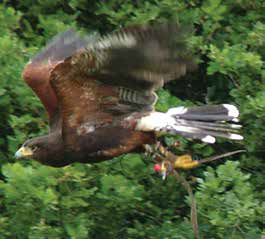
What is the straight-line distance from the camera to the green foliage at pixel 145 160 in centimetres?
634

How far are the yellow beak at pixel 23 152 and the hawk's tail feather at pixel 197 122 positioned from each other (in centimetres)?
65

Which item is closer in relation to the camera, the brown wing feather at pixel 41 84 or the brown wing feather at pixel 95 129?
the brown wing feather at pixel 95 129

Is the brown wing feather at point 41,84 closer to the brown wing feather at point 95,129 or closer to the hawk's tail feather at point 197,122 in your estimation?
the brown wing feather at point 95,129

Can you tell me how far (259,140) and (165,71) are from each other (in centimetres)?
75

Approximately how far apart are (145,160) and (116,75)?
581 millimetres

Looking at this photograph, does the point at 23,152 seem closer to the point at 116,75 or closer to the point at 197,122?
the point at 116,75

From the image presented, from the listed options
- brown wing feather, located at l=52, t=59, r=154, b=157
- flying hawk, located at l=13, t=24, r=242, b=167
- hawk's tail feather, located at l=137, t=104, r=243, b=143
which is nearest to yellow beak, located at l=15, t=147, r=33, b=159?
flying hawk, located at l=13, t=24, r=242, b=167

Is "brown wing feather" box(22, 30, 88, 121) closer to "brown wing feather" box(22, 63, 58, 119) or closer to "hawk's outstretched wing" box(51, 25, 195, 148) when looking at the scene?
"brown wing feather" box(22, 63, 58, 119)

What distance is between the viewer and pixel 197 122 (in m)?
6.90

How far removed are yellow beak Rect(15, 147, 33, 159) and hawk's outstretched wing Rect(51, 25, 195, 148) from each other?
0.72 ft

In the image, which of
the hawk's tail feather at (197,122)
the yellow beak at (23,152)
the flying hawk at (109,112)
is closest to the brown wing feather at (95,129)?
the flying hawk at (109,112)

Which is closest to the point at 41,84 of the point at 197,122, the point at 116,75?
the point at 116,75

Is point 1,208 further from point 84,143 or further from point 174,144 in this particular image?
point 174,144

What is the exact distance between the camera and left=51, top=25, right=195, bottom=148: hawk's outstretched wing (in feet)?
20.4
